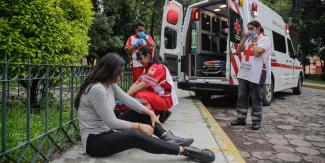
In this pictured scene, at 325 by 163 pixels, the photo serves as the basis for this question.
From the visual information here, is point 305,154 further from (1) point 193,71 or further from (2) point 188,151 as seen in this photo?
(1) point 193,71

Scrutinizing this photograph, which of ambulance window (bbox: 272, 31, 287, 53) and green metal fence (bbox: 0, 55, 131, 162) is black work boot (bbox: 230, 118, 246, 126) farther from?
ambulance window (bbox: 272, 31, 287, 53)

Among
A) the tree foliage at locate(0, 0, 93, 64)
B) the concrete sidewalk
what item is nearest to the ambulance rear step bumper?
the concrete sidewalk

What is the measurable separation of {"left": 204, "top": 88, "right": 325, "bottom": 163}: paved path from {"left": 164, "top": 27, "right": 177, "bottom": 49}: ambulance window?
2220 millimetres

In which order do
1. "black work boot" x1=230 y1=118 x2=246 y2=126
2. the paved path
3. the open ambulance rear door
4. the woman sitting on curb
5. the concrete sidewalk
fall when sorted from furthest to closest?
1. the open ambulance rear door
2. "black work boot" x1=230 y1=118 x2=246 y2=126
3. the paved path
4. the concrete sidewalk
5. the woman sitting on curb

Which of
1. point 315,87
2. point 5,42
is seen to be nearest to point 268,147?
point 5,42

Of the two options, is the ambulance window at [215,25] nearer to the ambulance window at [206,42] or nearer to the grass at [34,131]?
the ambulance window at [206,42]

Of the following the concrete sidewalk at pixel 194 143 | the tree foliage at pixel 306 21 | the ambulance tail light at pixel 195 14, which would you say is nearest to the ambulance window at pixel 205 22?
the ambulance tail light at pixel 195 14

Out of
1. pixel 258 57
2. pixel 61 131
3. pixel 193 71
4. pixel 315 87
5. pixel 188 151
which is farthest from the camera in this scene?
pixel 315 87

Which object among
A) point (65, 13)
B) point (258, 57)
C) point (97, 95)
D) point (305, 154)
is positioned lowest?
point (305, 154)

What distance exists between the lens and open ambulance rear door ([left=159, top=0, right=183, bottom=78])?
9.73 m

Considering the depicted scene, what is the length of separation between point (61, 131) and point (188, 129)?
6.68 feet

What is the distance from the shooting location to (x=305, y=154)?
15.5ft

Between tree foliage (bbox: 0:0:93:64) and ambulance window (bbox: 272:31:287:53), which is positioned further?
ambulance window (bbox: 272:31:287:53)

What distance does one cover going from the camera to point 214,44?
10383mm
